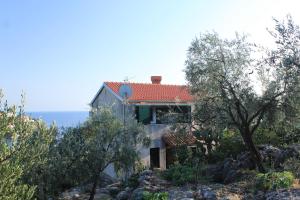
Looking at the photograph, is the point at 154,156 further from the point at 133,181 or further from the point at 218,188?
the point at 218,188

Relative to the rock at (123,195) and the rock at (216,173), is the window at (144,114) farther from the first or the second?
the rock at (123,195)

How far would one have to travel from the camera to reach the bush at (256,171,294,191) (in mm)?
17156

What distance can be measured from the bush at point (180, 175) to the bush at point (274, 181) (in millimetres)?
4375

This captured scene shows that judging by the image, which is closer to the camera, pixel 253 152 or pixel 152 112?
pixel 253 152

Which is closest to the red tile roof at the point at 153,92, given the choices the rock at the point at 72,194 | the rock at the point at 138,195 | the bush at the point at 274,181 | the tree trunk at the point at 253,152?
the rock at the point at 72,194

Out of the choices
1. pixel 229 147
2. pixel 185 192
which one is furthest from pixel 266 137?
pixel 185 192

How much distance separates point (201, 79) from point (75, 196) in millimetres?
9377

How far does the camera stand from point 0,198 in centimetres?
1002

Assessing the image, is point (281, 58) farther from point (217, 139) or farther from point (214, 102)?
point (217, 139)

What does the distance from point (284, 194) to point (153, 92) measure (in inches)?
871

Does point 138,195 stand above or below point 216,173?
below

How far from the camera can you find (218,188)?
1939 centimetres

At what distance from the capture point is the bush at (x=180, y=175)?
2178 centimetres

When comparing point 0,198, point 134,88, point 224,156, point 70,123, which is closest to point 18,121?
point 0,198
